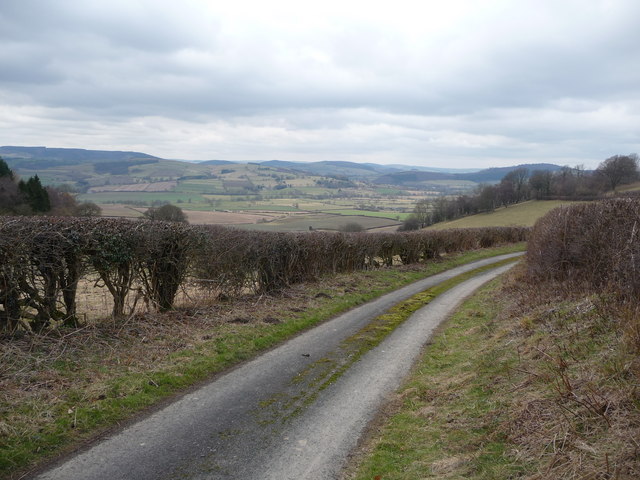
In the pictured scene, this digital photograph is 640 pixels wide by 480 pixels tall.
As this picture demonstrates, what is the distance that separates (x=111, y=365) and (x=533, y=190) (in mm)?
105895

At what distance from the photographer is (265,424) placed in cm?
600

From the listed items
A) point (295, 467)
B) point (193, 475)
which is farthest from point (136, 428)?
point (295, 467)

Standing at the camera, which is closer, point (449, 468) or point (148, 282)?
point (449, 468)

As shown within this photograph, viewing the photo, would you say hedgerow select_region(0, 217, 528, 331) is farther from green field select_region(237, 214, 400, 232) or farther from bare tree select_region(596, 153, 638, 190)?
bare tree select_region(596, 153, 638, 190)

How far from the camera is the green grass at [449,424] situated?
15.7ft

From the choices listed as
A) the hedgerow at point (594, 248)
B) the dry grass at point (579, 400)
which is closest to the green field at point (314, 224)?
the hedgerow at point (594, 248)

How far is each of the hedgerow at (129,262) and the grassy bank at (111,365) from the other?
0.61 metres

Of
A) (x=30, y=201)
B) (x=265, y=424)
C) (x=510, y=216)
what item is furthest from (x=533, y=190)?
(x=265, y=424)

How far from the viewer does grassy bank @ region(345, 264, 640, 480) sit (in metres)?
4.18

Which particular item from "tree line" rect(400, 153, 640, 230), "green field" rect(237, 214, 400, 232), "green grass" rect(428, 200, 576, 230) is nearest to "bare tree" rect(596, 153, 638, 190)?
"tree line" rect(400, 153, 640, 230)

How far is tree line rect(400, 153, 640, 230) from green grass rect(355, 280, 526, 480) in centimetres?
7232

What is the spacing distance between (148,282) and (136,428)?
5.03 metres

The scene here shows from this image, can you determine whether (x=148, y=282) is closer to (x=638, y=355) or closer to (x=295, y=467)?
(x=295, y=467)

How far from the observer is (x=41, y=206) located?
175 ft
